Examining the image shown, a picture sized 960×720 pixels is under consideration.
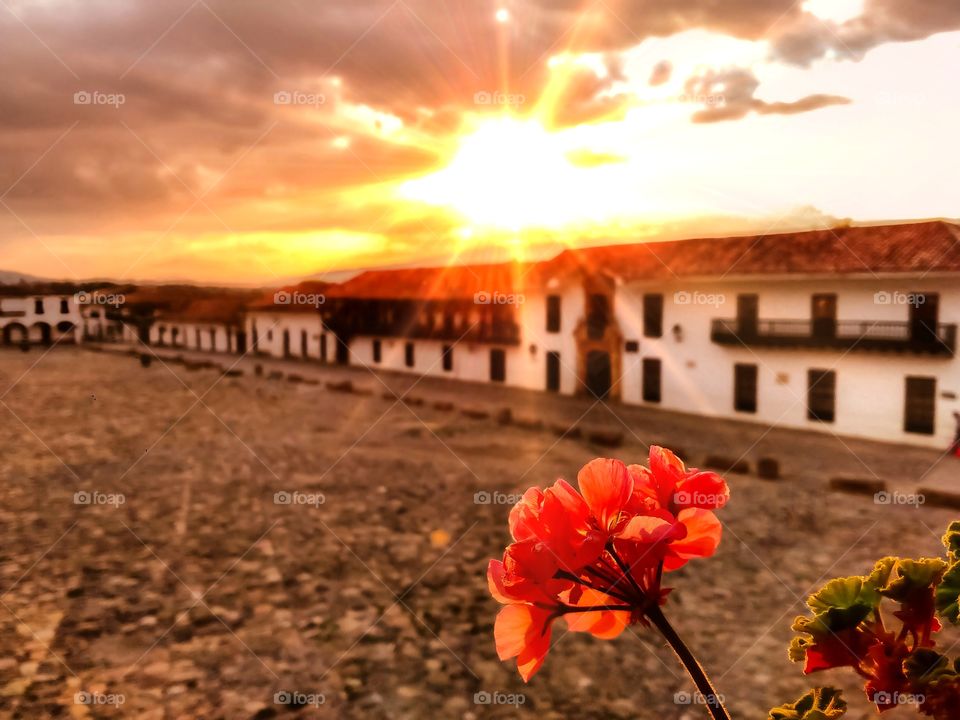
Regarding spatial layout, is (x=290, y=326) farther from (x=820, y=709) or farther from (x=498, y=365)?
(x=820, y=709)

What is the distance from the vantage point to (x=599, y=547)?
0.88 metres

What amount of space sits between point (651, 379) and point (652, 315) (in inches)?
76.4

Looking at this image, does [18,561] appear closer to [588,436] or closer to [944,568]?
[944,568]

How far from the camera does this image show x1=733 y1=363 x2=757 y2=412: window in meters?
19.3

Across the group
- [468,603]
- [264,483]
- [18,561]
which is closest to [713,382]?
[264,483]

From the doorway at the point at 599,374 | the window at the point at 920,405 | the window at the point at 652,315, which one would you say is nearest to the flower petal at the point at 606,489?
the window at the point at 920,405

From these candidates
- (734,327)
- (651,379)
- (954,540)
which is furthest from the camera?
(651,379)

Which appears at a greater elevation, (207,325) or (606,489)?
(606,489)

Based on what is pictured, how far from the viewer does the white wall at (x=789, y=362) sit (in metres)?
16.0

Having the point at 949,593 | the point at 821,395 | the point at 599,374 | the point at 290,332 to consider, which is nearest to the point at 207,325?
the point at 290,332

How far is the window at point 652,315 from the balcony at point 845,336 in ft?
6.22

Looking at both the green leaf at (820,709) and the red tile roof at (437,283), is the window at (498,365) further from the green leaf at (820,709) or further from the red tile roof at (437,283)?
the green leaf at (820,709)

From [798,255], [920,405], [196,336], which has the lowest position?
[920,405]

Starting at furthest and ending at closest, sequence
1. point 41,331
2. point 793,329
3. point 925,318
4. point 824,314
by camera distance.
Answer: point 41,331
point 793,329
point 824,314
point 925,318
